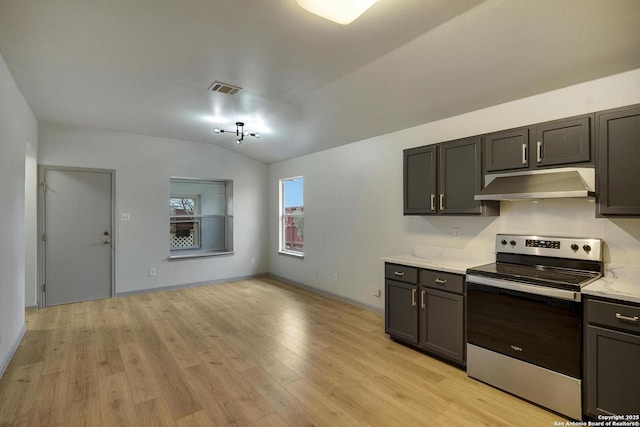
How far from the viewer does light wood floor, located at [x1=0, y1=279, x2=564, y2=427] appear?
2174 mm

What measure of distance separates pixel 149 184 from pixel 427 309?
4806 millimetres

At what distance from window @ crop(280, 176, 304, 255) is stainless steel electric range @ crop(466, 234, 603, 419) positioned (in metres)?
3.72

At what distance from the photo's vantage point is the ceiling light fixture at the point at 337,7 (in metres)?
1.60

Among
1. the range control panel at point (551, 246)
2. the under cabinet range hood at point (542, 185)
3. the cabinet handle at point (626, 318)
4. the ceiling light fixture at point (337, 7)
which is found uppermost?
the ceiling light fixture at point (337, 7)

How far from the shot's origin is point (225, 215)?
257 inches

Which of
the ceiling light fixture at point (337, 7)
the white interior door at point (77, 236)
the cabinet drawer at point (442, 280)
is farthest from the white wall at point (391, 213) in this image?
the white interior door at point (77, 236)

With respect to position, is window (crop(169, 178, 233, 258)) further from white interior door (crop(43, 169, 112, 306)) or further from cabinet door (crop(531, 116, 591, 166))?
cabinet door (crop(531, 116, 591, 166))

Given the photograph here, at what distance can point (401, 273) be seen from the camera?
330 cm

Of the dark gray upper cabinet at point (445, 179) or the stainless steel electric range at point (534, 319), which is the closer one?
the stainless steel electric range at point (534, 319)

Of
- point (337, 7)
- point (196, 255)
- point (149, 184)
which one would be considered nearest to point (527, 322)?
point (337, 7)

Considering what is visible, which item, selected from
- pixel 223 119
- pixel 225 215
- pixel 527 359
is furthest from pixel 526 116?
pixel 225 215

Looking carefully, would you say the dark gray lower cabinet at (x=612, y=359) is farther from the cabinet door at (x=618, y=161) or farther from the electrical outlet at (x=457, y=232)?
the electrical outlet at (x=457, y=232)

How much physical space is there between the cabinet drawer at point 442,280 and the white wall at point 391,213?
22.8 inches

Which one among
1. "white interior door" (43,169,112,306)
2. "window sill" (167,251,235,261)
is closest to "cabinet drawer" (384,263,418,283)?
"window sill" (167,251,235,261)
